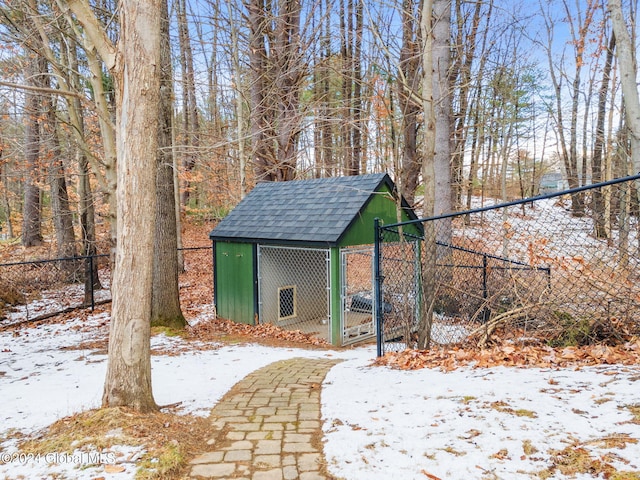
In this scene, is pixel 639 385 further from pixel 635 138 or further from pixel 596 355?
pixel 635 138

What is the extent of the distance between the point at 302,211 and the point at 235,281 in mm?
2169

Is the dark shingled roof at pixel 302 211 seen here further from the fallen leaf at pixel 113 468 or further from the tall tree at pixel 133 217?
the fallen leaf at pixel 113 468

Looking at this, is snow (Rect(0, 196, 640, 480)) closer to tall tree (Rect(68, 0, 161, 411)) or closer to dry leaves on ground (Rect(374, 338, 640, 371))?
dry leaves on ground (Rect(374, 338, 640, 371))

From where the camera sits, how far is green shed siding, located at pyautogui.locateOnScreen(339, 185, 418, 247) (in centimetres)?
738

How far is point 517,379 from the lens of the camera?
3262mm

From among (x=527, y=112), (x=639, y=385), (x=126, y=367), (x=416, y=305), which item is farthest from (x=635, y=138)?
(x=527, y=112)

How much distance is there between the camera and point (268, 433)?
2.89 meters

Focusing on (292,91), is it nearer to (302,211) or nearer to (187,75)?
(187,75)

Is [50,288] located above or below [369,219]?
below

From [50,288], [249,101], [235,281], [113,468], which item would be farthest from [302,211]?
[50,288]

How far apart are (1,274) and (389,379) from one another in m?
10.4

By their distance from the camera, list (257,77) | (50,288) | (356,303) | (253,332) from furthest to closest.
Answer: (257,77) < (50,288) < (356,303) < (253,332)

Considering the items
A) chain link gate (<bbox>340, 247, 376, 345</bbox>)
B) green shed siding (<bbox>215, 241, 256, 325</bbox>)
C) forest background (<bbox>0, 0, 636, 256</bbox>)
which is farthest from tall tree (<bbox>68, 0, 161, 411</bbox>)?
green shed siding (<bbox>215, 241, 256, 325</bbox>)

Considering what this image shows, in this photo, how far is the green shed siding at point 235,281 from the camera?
28.0ft
